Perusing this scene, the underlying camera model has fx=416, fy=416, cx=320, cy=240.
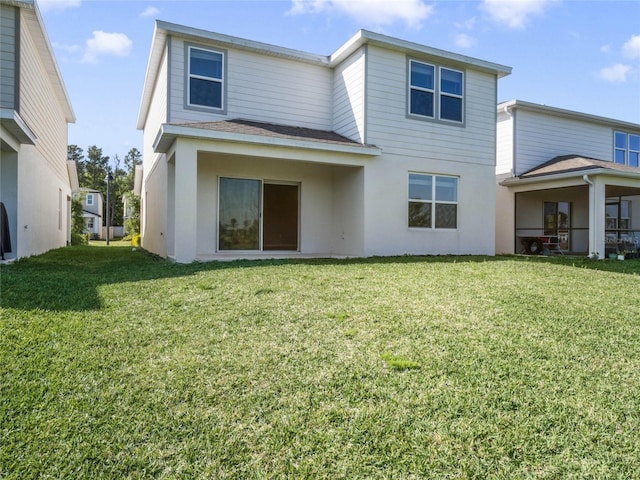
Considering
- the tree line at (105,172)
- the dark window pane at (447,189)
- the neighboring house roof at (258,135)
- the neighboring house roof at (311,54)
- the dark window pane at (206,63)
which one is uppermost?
the tree line at (105,172)

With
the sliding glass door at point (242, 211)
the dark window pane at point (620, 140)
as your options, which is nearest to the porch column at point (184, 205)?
the sliding glass door at point (242, 211)

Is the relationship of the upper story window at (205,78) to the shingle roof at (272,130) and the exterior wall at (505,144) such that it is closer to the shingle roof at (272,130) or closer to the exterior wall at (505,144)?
the shingle roof at (272,130)

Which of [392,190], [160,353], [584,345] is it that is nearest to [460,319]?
[584,345]

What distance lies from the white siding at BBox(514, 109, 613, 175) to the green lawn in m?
10.4

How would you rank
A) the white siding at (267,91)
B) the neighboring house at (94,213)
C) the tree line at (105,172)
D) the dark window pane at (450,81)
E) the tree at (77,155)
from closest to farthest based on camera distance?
the white siding at (267,91) → the dark window pane at (450,81) → the neighboring house at (94,213) → the tree line at (105,172) → the tree at (77,155)

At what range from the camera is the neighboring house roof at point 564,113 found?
1401 centimetres

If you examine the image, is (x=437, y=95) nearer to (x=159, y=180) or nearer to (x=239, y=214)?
(x=239, y=214)

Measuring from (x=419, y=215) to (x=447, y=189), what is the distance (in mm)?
1173

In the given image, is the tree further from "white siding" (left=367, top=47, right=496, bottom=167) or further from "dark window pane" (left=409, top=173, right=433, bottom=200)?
"dark window pane" (left=409, top=173, right=433, bottom=200)

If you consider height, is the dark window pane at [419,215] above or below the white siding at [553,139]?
below

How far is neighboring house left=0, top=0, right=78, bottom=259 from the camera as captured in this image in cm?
826

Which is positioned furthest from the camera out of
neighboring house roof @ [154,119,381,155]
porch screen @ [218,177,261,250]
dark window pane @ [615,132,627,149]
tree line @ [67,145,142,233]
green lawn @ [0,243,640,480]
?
tree line @ [67,145,142,233]

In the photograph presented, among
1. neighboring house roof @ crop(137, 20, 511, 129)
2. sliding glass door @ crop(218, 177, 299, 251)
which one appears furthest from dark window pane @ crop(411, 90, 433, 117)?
sliding glass door @ crop(218, 177, 299, 251)

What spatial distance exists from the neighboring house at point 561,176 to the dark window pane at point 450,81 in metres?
3.62
